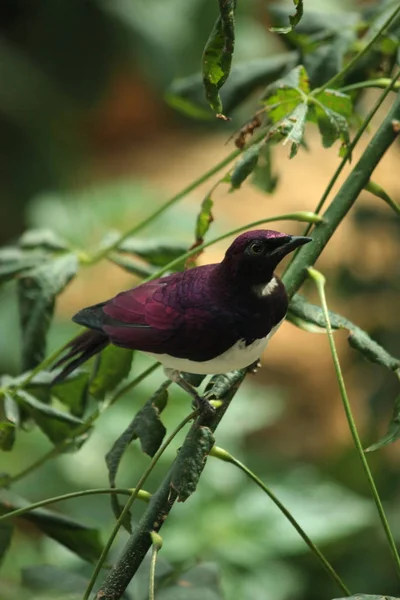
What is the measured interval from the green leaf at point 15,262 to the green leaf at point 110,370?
8.4 inches

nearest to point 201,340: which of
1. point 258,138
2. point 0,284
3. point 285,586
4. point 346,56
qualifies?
point 258,138

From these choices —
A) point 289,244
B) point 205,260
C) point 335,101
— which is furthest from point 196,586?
point 205,260

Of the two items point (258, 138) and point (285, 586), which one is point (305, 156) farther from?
point (258, 138)

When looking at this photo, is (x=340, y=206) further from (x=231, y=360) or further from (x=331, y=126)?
(x=231, y=360)

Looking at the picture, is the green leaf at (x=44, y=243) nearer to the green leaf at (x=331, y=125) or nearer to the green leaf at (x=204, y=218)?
the green leaf at (x=204, y=218)

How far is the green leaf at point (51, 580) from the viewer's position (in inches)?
43.2

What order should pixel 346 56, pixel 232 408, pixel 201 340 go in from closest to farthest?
pixel 201 340, pixel 346 56, pixel 232 408

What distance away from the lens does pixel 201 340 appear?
82 centimetres

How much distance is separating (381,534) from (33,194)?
2.35 metres

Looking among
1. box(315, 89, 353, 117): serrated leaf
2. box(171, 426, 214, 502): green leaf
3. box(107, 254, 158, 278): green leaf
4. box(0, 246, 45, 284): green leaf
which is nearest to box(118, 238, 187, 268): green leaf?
box(107, 254, 158, 278): green leaf

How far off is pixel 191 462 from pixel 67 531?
336 millimetres

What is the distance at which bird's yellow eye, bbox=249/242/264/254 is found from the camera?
82 cm

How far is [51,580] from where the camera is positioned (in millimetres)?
1104

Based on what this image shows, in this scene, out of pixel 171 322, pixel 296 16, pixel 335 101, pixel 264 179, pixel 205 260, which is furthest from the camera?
pixel 205 260
